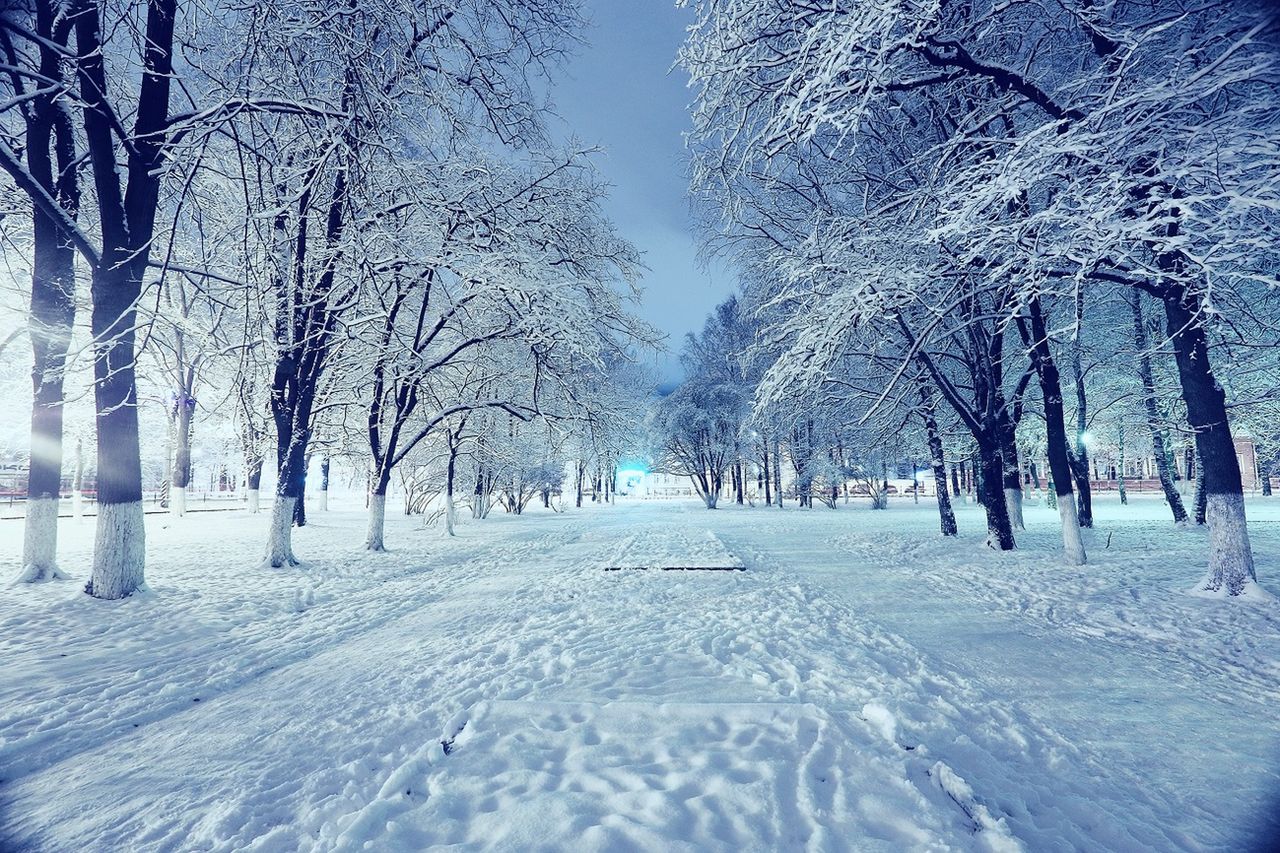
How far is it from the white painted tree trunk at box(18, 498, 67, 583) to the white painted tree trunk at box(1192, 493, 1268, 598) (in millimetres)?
16178

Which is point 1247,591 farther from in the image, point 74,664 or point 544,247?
point 74,664

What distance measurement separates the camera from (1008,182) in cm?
497

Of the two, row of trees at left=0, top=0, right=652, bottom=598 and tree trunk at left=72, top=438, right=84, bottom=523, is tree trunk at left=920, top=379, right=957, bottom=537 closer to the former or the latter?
row of trees at left=0, top=0, right=652, bottom=598

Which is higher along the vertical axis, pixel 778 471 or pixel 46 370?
pixel 46 370

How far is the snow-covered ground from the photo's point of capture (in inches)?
94.4

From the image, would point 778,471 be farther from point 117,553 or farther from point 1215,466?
point 117,553

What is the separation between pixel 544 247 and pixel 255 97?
4950mm

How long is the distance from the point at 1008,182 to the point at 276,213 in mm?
8140

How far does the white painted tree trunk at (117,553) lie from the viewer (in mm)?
A: 6469

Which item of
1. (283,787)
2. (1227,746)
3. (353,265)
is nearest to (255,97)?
(353,265)

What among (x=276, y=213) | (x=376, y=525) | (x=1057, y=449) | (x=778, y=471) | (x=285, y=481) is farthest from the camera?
(x=778, y=471)

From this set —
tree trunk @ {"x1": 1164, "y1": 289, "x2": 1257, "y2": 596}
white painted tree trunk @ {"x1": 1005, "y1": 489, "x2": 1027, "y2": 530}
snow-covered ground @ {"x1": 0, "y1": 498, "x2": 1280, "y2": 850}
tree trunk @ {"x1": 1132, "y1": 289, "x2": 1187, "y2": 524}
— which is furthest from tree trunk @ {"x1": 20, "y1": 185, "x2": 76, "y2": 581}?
tree trunk @ {"x1": 1132, "y1": 289, "x2": 1187, "y2": 524}

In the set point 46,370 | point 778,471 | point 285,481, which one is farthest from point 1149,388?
point 46,370

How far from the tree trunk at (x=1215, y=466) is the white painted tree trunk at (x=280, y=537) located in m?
13.9
